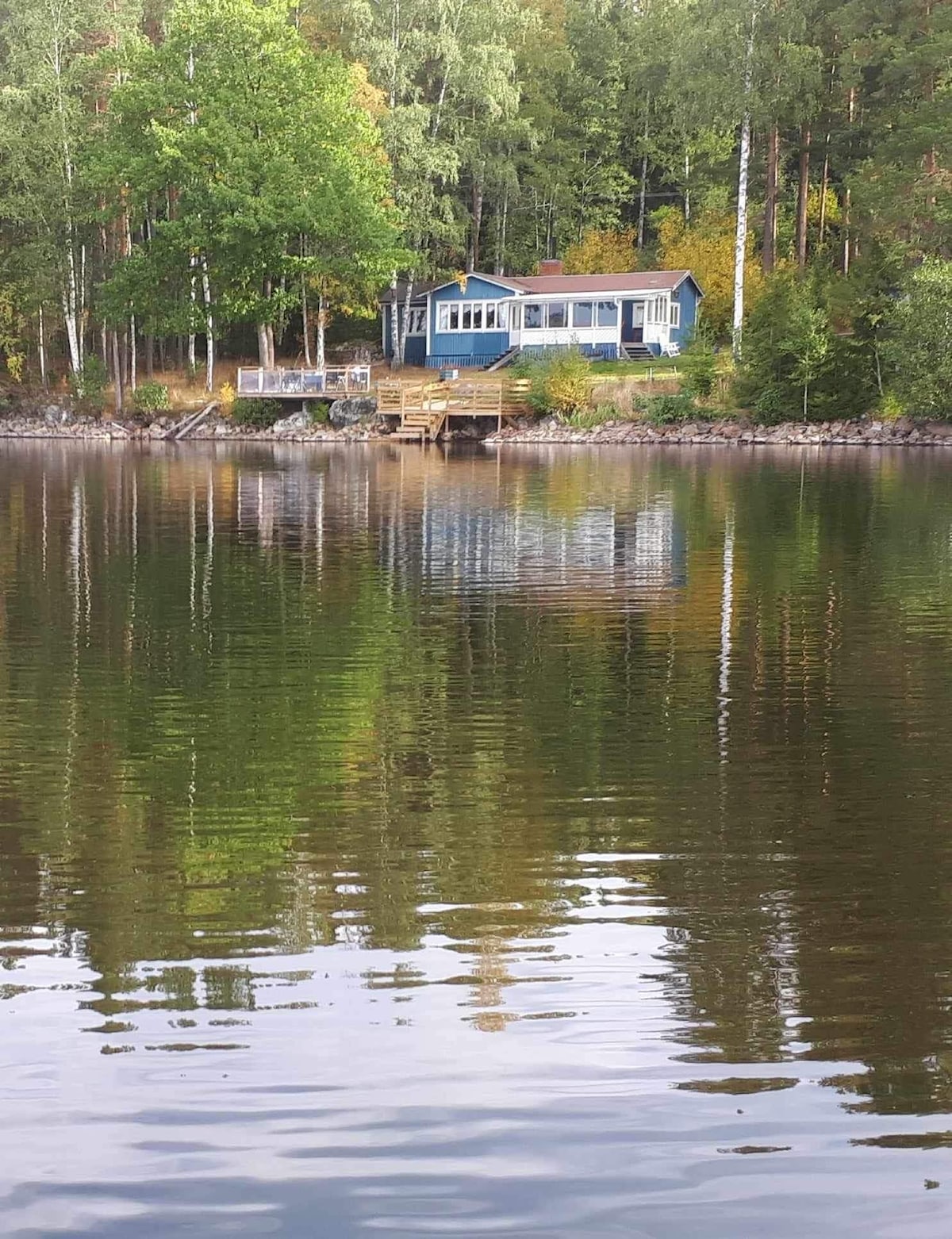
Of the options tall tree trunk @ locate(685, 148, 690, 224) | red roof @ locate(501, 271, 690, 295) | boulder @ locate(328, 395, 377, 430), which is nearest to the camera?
boulder @ locate(328, 395, 377, 430)

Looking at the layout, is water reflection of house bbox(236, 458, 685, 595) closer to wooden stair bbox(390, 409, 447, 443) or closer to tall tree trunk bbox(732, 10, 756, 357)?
wooden stair bbox(390, 409, 447, 443)

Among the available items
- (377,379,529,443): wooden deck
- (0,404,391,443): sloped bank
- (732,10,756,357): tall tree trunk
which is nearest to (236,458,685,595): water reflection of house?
(377,379,529,443): wooden deck

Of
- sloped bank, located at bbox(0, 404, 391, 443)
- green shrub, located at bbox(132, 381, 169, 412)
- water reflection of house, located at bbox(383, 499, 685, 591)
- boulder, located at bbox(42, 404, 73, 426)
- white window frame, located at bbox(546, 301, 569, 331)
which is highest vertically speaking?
white window frame, located at bbox(546, 301, 569, 331)

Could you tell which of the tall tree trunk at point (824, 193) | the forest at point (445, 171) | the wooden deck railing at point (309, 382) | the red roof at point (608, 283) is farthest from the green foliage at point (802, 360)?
the wooden deck railing at point (309, 382)

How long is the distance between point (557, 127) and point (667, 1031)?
73.1 m

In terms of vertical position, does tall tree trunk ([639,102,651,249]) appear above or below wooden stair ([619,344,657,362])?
above

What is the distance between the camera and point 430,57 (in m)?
63.6

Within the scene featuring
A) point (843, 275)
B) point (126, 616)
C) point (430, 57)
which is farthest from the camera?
point (430, 57)

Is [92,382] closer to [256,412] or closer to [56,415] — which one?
[56,415]

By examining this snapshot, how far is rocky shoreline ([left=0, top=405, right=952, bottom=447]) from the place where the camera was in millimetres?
47812

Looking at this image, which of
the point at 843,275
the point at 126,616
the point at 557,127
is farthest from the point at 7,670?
the point at 557,127

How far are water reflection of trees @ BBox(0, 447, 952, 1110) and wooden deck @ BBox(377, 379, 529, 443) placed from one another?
34186mm

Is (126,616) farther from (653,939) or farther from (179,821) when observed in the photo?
(653,939)

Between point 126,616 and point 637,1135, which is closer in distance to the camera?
point 637,1135
